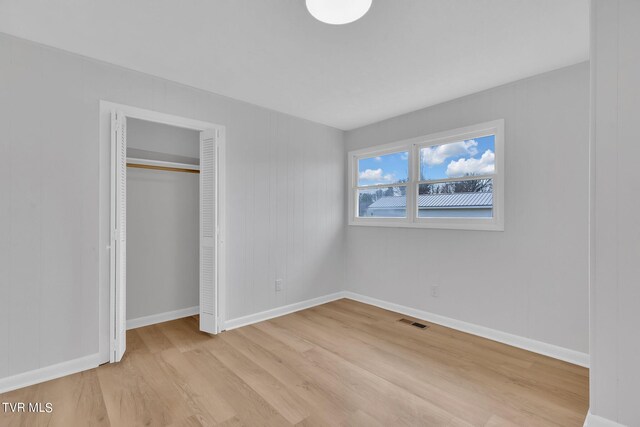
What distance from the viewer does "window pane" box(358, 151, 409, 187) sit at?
3.86m

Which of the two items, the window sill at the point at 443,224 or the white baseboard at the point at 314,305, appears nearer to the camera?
the white baseboard at the point at 314,305

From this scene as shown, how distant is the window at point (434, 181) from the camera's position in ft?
9.96

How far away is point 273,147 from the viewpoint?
3.63m

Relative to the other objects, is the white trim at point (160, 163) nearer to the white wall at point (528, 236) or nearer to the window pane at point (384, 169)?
the window pane at point (384, 169)

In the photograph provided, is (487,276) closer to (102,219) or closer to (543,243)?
(543,243)

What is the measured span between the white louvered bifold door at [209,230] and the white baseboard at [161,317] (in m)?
0.66

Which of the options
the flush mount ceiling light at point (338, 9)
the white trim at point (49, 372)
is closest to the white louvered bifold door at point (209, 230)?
the white trim at point (49, 372)

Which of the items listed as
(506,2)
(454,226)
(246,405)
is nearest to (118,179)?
(246,405)

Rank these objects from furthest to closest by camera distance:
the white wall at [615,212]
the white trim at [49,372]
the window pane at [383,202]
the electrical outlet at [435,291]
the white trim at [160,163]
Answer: the window pane at [383,202]
the electrical outlet at [435,291]
the white trim at [160,163]
the white trim at [49,372]
the white wall at [615,212]

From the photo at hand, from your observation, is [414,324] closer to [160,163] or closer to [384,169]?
[384,169]

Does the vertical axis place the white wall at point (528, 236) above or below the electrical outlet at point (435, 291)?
above

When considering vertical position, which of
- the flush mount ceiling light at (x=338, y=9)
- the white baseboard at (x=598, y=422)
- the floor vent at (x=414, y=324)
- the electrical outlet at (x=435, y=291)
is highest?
the flush mount ceiling light at (x=338, y=9)

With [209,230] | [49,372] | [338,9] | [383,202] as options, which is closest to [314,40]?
[338,9]

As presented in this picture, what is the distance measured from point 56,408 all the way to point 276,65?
2953 mm
